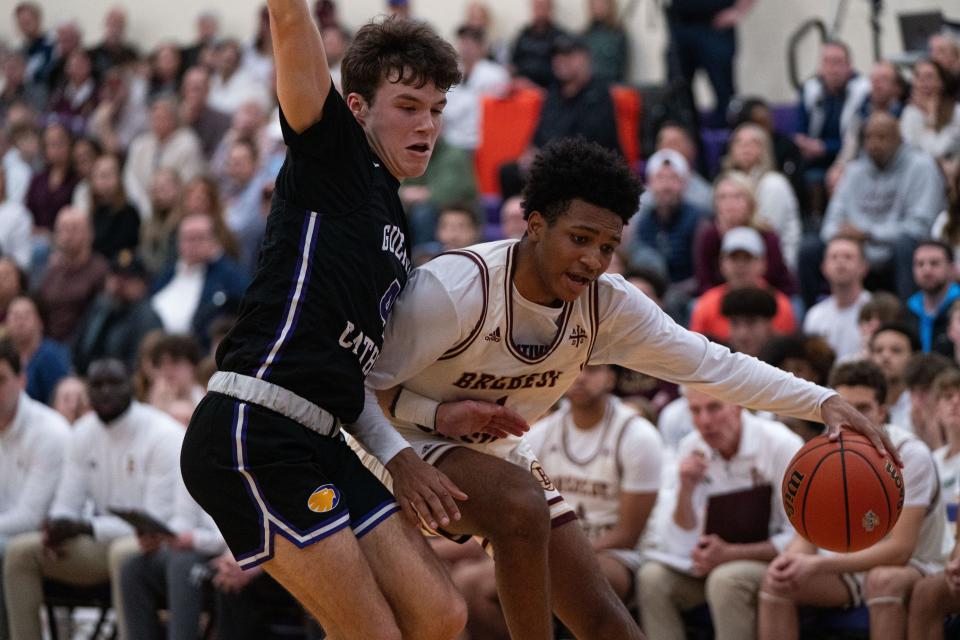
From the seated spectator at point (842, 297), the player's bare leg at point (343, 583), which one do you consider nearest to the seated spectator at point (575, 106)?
the seated spectator at point (842, 297)

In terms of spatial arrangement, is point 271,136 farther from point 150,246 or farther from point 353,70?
point 353,70

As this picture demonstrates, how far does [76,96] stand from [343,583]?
14197 mm

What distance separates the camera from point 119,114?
16.6 meters

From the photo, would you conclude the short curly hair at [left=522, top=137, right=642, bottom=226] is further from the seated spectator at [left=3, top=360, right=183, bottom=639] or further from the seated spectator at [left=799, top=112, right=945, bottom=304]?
the seated spectator at [left=799, top=112, right=945, bottom=304]

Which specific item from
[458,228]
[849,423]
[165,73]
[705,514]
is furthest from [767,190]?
[165,73]

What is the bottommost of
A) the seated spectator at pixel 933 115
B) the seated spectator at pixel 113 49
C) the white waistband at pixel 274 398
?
the white waistband at pixel 274 398

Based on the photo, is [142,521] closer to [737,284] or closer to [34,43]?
[737,284]

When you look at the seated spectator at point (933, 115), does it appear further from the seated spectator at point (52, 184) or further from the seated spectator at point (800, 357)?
the seated spectator at point (52, 184)

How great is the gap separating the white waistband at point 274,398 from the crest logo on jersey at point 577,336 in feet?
2.96

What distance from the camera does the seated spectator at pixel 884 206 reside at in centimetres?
968

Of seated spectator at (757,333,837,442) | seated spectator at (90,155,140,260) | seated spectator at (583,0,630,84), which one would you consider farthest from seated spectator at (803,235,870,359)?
seated spectator at (90,155,140,260)

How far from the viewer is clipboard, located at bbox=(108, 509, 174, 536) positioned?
305 inches

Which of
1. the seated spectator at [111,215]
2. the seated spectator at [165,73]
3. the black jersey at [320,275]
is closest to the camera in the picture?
the black jersey at [320,275]

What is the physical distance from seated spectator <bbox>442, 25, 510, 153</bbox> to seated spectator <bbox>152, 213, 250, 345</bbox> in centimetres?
244
